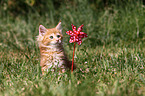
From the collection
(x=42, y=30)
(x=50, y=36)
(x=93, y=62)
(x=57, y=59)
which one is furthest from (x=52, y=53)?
(x=93, y=62)

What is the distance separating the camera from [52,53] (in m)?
3.29

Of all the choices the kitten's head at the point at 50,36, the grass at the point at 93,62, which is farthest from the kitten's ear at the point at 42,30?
the grass at the point at 93,62

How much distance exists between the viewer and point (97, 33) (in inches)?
208

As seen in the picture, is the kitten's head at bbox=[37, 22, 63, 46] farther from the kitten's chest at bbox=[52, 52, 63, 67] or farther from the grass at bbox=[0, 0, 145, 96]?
the grass at bbox=[0, 0, 145, 96]

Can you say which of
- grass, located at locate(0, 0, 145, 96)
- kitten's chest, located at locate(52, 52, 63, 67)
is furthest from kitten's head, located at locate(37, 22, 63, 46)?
grass, located at locate(0, 0, 145, 96)

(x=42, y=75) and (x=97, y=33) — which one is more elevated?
(x=97, y=33)

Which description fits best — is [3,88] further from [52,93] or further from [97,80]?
[97,80]

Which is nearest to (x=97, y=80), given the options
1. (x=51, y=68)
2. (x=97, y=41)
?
(x=51, y=68)

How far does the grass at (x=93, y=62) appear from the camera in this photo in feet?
8.43

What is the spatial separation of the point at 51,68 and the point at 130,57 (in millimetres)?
1559

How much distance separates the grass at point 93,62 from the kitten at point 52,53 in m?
0.15

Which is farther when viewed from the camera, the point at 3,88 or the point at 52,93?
the point at 3,88

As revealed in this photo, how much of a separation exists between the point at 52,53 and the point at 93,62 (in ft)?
2.82

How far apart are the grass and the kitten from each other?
0.50ft
